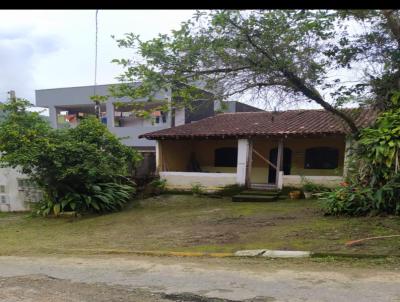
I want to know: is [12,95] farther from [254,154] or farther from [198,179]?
[254,154]

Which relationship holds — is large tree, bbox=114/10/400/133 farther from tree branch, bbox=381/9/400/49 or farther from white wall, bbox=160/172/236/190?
white wall, bbox=160/172/236/190

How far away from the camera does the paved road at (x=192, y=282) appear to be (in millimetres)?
4312

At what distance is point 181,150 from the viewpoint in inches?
748

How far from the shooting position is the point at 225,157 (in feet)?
63.5

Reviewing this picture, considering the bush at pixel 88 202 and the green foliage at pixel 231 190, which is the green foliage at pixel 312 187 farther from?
the bush at pixel 88 202

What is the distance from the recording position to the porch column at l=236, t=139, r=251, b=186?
15.8 meters

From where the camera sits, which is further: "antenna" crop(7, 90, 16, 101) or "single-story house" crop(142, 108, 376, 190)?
"single-story house" crop(142, 108, 376, 190)

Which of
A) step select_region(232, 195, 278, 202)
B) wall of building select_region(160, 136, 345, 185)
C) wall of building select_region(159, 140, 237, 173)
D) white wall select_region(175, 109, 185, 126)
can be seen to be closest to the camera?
step select_region(232, 195, 278, 202)

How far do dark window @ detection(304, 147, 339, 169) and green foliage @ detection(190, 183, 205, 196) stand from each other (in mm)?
5034

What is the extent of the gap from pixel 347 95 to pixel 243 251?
5521 millimetres

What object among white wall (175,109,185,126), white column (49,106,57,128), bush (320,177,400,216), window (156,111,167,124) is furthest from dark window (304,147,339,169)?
white column (49,106,57,128)

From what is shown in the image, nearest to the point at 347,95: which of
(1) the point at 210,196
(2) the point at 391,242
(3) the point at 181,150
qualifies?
(2) the point at 391,242

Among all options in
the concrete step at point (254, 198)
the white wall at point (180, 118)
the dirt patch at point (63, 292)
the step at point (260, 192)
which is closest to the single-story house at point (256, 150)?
the step at point (260, 192)

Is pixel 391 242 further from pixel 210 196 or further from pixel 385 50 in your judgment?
pixel 210 196
